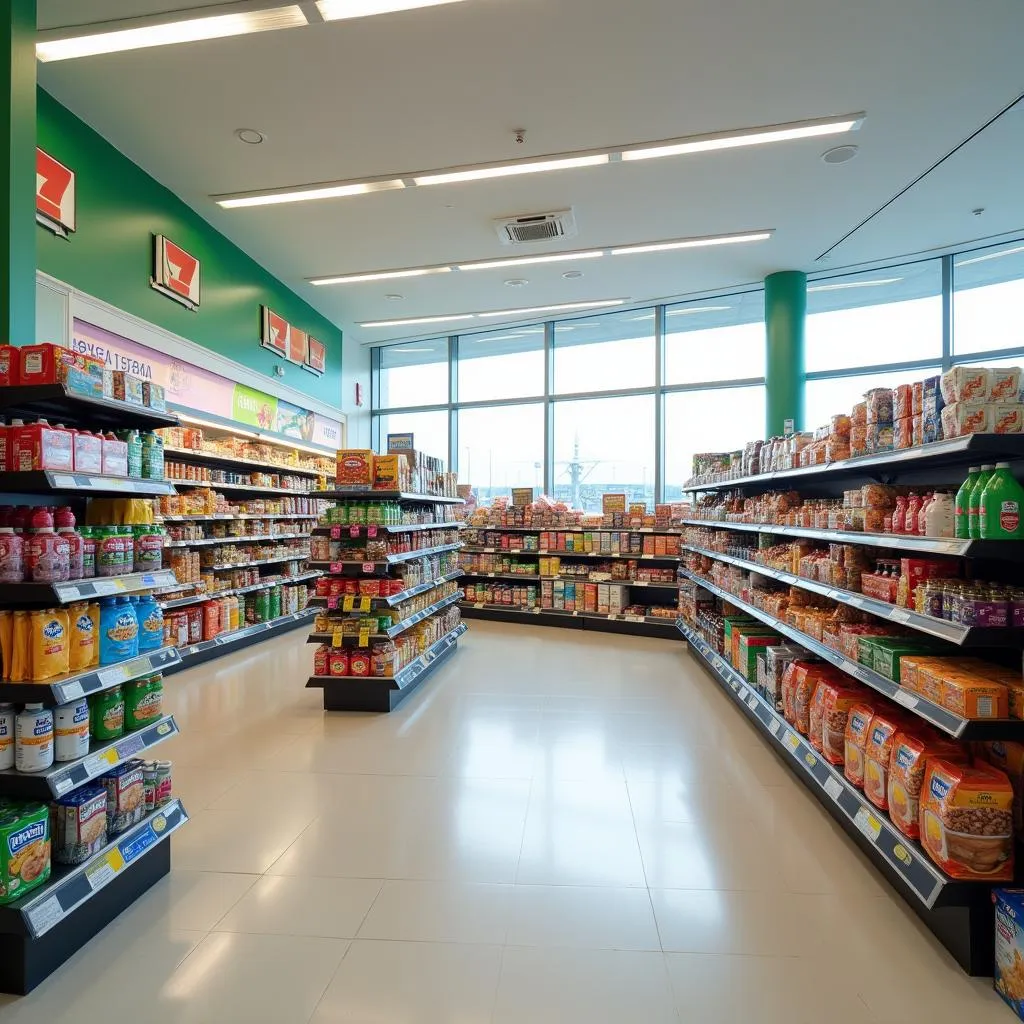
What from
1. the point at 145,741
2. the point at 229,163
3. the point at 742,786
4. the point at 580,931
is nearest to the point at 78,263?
the point at 229,163

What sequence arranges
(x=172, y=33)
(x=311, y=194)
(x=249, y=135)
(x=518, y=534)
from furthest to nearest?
(x=518, y=534), (x=311, y=194), (x=249, y=135), (x=172, y=33)

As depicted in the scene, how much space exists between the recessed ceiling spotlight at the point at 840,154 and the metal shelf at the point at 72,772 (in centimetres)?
670

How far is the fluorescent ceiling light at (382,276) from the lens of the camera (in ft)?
25.2

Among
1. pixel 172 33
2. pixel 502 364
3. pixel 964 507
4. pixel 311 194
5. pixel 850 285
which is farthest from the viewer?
pixel 502 364

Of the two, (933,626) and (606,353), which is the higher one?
(606,353)

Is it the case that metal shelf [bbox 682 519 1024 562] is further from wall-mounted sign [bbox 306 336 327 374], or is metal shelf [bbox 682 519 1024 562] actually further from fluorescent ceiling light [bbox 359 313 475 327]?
wall-mounted sign [bbox 306 336 327 374]

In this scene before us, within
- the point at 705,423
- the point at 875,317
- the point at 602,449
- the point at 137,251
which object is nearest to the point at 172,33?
the point at 137,251

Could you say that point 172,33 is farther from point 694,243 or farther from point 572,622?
point 572,622

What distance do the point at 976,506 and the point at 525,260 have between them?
648 cm

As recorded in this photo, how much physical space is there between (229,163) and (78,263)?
1635mm

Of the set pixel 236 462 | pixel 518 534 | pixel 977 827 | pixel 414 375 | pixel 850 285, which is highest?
pixel 850 285

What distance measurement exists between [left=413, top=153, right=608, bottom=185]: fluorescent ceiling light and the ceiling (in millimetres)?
109

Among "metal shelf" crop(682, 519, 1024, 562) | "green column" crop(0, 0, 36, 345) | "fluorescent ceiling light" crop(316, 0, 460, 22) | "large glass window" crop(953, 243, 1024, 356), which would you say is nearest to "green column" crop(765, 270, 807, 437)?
"large glass window" crop(953, 243, 1024, 356)

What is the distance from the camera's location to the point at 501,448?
10609 millimetres
